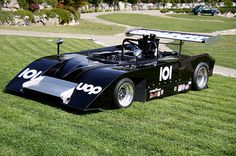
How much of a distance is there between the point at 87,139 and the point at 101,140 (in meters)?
0.19

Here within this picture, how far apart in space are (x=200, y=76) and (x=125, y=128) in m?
3.82

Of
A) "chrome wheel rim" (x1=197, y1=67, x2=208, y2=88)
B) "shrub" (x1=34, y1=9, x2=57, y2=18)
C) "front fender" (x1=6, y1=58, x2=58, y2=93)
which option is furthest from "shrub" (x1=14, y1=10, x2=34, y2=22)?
"front fender" (x1=6, y1=58, x2=58, y2=93)

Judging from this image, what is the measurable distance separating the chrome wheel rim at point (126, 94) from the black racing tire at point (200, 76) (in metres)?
2.20

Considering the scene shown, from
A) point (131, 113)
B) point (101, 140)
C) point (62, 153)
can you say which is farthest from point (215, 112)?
point (62, 153)

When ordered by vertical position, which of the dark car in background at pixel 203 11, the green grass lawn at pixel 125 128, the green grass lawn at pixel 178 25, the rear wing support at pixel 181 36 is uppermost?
the rear wing support at pixel 181 36

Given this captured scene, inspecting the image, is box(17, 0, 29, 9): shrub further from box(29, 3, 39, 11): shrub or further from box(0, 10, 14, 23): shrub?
box(0, 10, 14, 23): shrub

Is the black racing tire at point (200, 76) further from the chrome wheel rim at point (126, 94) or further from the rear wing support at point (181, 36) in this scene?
the chrome wheel rim at point (126, 94)

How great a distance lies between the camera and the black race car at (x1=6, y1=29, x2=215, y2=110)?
23.2ft

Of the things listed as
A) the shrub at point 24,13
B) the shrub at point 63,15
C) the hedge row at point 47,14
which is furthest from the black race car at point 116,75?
the shrub at point 63,15

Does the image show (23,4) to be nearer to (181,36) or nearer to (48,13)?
(48,13)

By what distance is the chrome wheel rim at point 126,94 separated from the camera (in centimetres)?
744

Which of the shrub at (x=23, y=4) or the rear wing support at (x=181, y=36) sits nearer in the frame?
the rear wing support at (x=181, y=36)

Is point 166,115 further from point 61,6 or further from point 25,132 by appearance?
point 61,6

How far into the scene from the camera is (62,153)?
5.30 m
